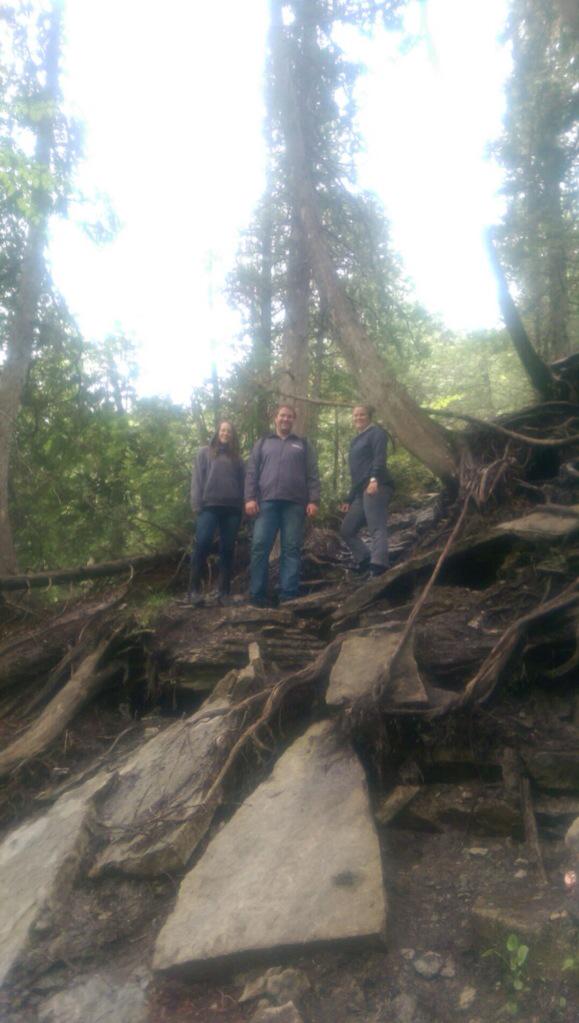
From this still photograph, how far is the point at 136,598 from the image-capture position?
25.4ft

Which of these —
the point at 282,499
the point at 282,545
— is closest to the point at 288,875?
the point at 282,545

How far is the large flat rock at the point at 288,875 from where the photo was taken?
3.12m

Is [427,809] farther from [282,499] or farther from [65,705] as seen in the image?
[282,499]

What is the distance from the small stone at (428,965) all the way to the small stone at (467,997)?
0.14 meters

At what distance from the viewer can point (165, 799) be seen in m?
4.36

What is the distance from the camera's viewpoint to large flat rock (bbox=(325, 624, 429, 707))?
173 inches

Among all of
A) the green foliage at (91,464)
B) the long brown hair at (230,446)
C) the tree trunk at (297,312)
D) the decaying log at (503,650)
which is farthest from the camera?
the tree trunk at (297,312)

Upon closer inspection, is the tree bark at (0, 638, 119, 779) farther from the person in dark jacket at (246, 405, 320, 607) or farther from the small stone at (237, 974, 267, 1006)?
the small stone at (237, 974, 267, 1006)

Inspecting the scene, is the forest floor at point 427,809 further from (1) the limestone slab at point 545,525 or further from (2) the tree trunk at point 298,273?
(2) the tree trunk at point 298,273

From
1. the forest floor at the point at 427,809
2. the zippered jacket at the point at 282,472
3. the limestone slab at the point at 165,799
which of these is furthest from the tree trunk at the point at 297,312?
the limestone slab at the point at 165,799

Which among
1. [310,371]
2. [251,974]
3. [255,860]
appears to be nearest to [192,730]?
[255,860]

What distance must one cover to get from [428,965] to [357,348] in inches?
258

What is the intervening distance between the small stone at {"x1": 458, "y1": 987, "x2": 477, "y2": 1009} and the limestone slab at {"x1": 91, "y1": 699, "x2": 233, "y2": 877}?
1.63 metres

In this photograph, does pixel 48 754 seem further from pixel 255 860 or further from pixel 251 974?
pixel 251 974
